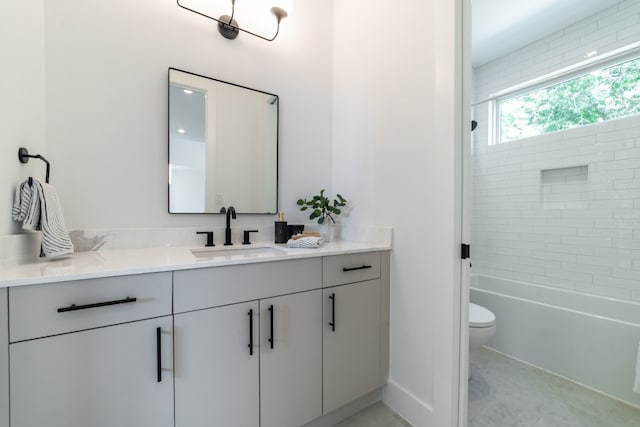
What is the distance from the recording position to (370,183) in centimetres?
169

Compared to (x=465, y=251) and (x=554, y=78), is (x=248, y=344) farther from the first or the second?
(x=554, y=78)

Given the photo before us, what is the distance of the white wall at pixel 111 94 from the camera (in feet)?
3.79

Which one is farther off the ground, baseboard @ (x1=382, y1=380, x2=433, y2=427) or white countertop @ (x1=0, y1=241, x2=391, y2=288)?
white countertop @ (x1=0, y1=241, x2=391, y2=288)

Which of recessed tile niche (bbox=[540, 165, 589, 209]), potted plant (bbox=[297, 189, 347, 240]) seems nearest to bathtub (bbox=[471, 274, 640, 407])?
recessed tile niche (bbox=[540, 165, 589, 209])

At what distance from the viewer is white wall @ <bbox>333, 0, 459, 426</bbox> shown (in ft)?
4.07

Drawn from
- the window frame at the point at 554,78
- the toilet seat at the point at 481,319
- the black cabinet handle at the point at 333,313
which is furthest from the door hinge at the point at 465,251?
the window frame at the point at 554,78

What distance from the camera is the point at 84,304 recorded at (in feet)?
2.62

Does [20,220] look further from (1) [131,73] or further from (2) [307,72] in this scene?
(2) [307,72]

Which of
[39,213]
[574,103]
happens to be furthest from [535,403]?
[39,213]

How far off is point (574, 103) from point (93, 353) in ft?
11.3

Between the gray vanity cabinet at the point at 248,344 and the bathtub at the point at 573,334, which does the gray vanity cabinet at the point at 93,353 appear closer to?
the gray vanity cabinet at the point at 248,344

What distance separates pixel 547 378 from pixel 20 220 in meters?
2.99

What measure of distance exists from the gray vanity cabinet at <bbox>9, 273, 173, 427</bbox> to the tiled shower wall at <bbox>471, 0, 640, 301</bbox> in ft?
9.34

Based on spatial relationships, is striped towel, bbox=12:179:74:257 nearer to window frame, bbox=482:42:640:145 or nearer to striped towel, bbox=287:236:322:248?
striped towel, bbox=287:236:322:248
